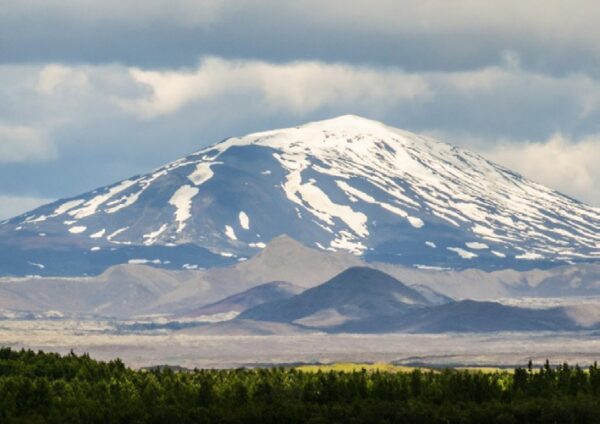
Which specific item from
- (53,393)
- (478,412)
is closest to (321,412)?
(478,412)

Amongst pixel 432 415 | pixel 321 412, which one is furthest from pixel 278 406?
pixel 432 415

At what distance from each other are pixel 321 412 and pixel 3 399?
23537 millimetres

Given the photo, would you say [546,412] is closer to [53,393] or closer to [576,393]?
[576,393]

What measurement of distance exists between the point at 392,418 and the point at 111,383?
26735 mm

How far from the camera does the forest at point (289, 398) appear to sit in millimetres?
118688

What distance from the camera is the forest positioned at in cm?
11869

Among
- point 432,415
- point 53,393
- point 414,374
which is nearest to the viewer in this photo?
point 432,415

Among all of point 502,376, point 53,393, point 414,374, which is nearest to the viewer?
point 53,393

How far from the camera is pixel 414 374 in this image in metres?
142

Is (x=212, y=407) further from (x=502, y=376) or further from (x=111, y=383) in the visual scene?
(x=502, y=376)

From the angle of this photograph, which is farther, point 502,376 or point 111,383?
point 502,376

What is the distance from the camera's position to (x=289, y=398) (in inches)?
5012

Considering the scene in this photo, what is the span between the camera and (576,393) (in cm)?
13200

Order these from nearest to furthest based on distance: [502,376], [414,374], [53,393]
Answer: [53,393] < [414,374] < [502,376]
